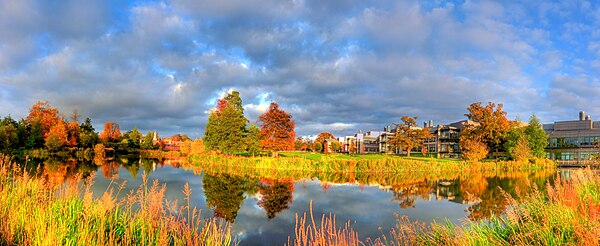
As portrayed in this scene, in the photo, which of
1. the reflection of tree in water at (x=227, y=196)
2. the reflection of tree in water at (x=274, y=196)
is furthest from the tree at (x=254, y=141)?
the reflection of tree in water at (x=227, y=196)

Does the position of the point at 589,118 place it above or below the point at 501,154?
above

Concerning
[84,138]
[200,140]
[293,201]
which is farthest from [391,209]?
[84,138]

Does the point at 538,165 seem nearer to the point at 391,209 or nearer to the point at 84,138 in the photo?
the point at 391,209

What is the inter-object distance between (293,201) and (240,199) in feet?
8.52

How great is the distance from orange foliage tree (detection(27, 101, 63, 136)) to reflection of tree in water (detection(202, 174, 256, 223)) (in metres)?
52.0

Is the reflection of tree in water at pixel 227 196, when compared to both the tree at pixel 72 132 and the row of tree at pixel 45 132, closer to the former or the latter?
the row of tree at pixel 45 132

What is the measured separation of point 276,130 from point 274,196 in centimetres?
2180

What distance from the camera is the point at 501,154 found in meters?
60.5

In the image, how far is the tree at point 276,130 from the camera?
124 ft

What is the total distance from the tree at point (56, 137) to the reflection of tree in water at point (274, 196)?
47.9 metres

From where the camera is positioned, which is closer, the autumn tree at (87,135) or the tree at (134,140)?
the autumn tree at (87,135)

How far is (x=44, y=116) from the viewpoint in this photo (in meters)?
57.1

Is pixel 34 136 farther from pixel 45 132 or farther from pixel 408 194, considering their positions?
pixel 408 194

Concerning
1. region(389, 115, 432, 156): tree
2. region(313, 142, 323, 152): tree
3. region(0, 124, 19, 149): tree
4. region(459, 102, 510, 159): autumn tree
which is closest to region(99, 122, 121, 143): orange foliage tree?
region(0, 124, 19, 149): tree
